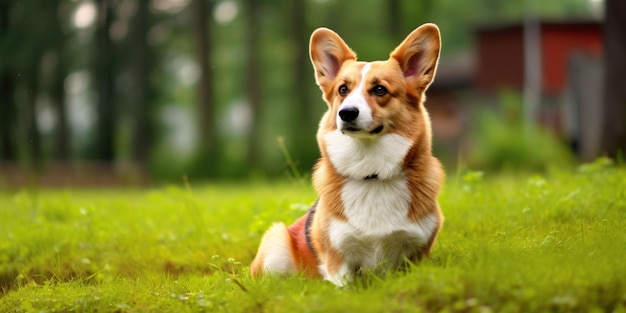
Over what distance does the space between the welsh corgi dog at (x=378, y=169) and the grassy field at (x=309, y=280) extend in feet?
0.56

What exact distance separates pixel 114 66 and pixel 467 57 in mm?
15123

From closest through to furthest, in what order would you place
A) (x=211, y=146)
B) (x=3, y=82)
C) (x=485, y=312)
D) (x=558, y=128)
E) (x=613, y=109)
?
(x=485, y=312), (x=613, y=109), (x=211, y=146), (x=558, y=128), (x=3, y=82)

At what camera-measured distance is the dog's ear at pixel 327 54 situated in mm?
4723

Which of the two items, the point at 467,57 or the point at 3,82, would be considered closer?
the point at 3,82

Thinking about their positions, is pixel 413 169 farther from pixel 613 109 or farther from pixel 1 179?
pixel 1 179

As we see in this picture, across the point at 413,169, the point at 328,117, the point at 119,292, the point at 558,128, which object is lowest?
the point at 558,128

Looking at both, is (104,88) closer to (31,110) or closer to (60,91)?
(60,91)

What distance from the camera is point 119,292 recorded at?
466 cm

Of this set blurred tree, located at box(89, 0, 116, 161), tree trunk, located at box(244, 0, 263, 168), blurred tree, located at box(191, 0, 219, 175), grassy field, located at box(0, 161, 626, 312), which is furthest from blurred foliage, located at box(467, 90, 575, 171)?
blurred tree, located at box(89, 0, 116, 161)

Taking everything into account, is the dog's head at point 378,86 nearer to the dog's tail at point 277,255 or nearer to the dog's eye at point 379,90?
the dog's eye at point 379,90

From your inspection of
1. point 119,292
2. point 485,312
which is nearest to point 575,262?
point 485,312

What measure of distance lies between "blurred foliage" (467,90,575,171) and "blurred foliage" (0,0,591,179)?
9cm

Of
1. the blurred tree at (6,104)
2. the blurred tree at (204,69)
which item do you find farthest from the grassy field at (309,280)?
the blurred tree at (6,104)

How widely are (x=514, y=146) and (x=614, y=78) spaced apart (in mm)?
5996
